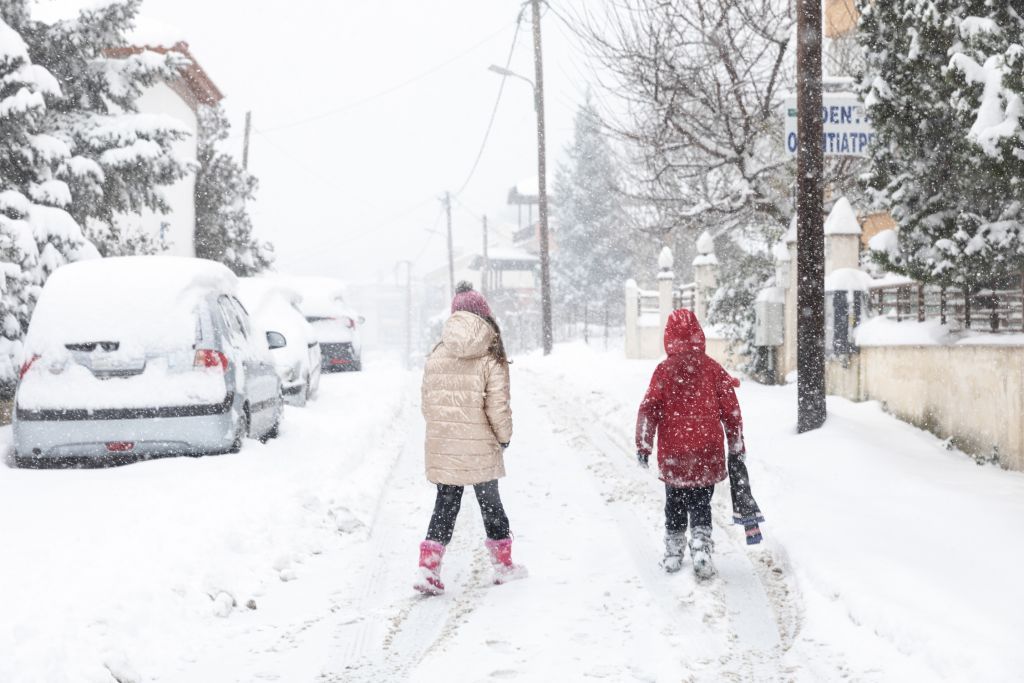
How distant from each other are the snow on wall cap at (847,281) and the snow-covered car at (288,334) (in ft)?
21.9

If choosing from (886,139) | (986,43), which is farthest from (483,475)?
(886,139)

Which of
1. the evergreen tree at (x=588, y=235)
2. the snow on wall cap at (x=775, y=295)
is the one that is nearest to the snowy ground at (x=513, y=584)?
the snow on wall cap at (x=775, y=295)

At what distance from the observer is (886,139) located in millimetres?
8094

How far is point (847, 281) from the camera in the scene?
11.6 meters

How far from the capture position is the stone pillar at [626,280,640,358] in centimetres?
2553

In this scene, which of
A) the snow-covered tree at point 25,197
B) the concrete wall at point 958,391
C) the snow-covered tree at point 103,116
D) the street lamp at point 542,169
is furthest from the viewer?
the street lamp at point 542,169

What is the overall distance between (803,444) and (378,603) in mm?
5127

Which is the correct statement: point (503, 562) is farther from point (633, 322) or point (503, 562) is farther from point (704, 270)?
point (633, 322)

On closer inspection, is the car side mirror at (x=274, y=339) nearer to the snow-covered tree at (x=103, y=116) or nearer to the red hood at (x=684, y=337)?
the snow-covered tree at (x=103, y=116)

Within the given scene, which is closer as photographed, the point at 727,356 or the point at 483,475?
the point at 483,475

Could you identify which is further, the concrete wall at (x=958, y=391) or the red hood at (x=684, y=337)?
the concrete wall at (x=958, y=391)

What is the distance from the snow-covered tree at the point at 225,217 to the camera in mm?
26078

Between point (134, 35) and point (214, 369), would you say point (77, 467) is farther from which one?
point (134, 35)

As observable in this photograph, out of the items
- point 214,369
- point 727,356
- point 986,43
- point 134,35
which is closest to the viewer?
point 986,43
